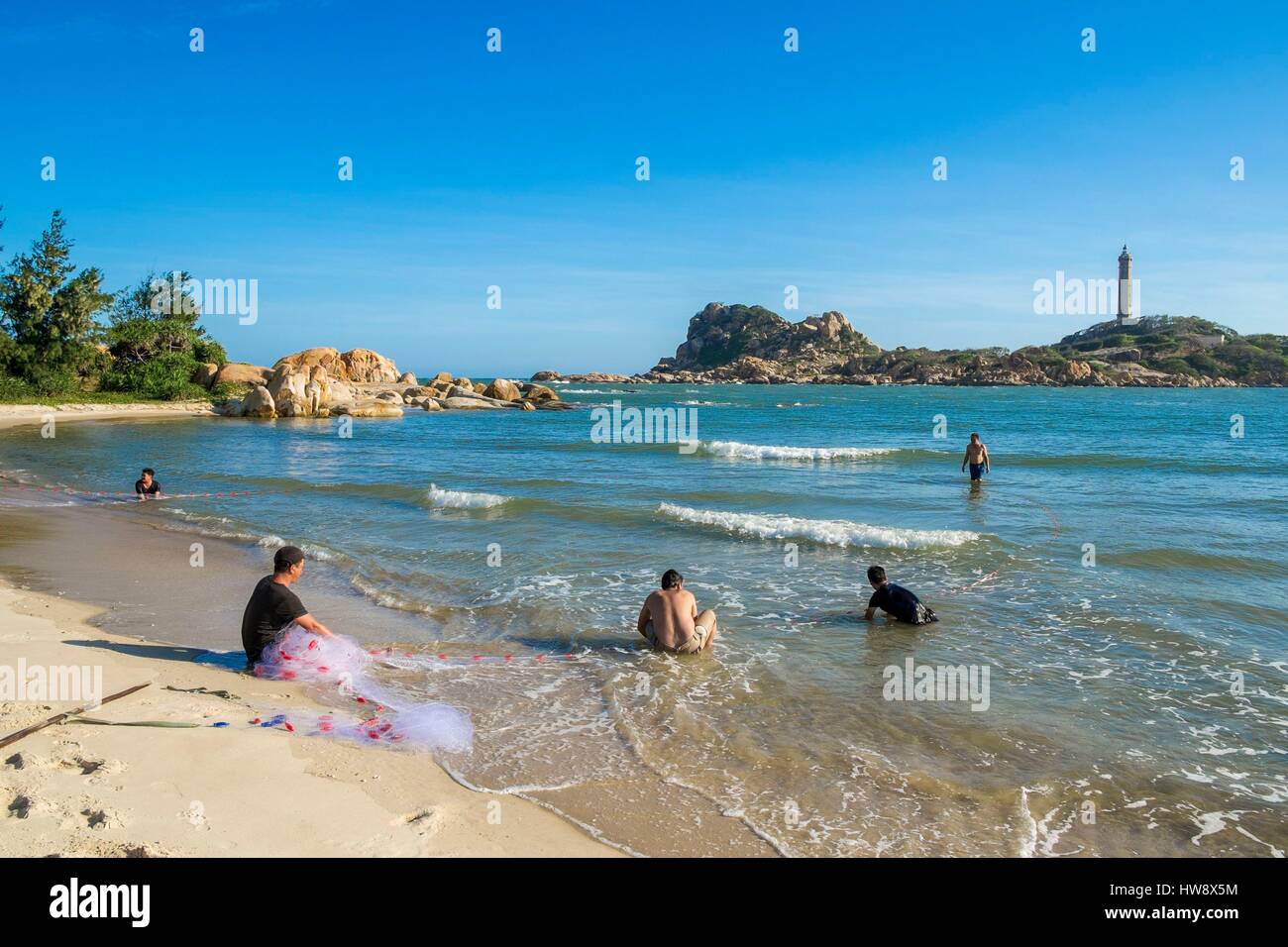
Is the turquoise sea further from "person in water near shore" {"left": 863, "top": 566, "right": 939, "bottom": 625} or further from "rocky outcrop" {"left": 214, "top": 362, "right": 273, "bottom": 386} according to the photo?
"rocky outcrop" {"left": 214, "top": 362, "right": 273, "bottom": 386}

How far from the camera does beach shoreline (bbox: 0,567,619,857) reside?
462 centimetres

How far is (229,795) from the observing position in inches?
205

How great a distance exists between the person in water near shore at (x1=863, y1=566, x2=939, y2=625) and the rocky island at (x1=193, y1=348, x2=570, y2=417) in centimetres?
4925

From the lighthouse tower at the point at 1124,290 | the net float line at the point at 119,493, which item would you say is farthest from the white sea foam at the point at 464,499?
the lighthouse tower at the point at 1124,290

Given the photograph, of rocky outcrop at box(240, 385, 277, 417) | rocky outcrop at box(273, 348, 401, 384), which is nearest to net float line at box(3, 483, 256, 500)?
rocky outcrop at box(240, 385, 277, 417)

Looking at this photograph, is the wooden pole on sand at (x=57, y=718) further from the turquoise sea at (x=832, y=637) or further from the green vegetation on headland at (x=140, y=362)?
the green vegetation on headland at (x=140, y=362)

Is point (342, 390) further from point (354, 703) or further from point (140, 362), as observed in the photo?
point (354, 703)

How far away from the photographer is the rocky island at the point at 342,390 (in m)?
51.7

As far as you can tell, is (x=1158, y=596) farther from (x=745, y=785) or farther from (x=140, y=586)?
(x=140, y=586)

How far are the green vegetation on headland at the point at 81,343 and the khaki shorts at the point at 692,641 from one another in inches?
2036

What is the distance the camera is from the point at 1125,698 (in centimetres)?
789

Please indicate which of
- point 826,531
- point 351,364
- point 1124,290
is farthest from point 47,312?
point 1124,290
